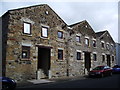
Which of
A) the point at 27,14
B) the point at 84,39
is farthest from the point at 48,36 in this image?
the point at 84,39

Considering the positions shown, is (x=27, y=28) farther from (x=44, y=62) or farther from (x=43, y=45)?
(x=44, y=62)

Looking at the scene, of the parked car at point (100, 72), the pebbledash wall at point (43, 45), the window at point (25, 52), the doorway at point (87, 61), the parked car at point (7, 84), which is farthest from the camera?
the doorway at point (87, 61)

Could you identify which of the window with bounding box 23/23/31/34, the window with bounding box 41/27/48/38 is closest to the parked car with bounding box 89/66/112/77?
the window with bounding box 41/27/48/38

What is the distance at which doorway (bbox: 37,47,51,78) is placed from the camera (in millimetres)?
20109

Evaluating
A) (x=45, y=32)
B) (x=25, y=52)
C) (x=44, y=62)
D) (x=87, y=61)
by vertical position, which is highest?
(x=45, y=32)

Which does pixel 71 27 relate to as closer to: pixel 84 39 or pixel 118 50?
pixel 84 39

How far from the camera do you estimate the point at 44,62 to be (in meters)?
21.0

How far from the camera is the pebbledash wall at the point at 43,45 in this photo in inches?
666

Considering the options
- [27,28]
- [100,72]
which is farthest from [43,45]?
[100,72]

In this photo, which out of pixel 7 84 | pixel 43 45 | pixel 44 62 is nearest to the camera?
pixel 7 84

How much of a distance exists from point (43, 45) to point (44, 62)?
2.48 metres

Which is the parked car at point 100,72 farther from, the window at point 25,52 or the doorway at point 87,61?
the window at point 25,52

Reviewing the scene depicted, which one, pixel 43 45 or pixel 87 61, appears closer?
pixel 43 45

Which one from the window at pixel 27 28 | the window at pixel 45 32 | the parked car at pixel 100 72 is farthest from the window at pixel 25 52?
the parked car at pixel 100 72
